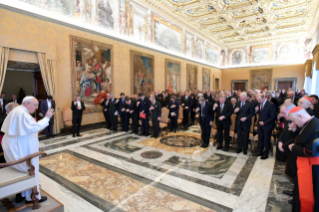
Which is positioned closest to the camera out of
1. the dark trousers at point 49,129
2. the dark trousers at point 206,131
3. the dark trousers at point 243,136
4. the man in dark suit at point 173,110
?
the dark trousers at point 243,136

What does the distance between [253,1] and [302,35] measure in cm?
1094

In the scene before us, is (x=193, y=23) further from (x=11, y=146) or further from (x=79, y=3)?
(x=11, y=146)

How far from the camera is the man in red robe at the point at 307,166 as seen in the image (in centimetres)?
220

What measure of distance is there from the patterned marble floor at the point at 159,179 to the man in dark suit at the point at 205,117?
1.26ft

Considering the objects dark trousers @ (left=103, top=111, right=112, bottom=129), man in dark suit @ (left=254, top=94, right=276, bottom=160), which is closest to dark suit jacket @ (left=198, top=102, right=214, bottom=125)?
man in dark suit @ (left=254, top=94, right=276, bottom=160)

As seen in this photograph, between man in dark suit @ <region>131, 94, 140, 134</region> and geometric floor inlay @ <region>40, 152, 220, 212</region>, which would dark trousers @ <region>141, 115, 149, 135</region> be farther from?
geometric floor inlay @ <region>40, 152, 220, 212</region>

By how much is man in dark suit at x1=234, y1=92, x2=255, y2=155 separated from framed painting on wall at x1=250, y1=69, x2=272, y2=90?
17557 mm

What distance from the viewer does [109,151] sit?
5770mm

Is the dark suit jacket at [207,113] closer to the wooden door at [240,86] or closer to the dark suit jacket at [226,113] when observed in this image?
the dark suit jacket at [226,113]

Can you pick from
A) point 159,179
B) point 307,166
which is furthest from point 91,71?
point 307,166

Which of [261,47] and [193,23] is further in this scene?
[261,47]

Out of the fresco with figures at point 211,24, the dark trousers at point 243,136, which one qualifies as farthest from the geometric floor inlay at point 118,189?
the fresco with figures at point 211,24

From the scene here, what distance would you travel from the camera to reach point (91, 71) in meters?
8.97

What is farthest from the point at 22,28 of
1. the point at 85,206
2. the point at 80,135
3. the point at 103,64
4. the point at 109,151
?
the point at 85,206
